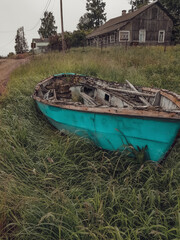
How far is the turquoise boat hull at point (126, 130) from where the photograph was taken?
222 centimetres

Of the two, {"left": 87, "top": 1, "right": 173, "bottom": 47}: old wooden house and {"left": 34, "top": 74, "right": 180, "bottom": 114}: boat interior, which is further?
{"left": 87, "top": 1, "right": 173, "bottom": 47}: old wooden house

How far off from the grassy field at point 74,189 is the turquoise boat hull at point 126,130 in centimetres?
18

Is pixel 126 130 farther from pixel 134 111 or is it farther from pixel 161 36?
pixel 161 36

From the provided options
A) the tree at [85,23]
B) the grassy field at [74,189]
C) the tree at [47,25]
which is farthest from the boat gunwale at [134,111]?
the tree at [47,25]

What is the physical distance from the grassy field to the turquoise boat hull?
0.18 m

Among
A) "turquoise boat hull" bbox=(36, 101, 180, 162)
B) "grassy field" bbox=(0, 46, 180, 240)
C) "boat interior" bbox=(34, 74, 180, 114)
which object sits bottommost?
"grassy field" bbox=(0, 46, 180, 240)

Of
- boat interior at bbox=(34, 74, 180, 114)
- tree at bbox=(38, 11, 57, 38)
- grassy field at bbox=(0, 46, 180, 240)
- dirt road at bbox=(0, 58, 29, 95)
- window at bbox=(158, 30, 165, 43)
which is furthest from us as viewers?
tree at bbox=(38, 11, 57, 38)

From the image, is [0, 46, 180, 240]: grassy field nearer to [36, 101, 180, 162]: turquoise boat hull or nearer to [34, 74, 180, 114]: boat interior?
[36, 101, 180, 162]: turquoise boat hull

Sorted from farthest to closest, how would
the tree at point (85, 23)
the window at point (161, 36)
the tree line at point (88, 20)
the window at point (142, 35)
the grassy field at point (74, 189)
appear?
the tree at point (85, 23), the tree line at point (88, 20), the window at point (161, 36), the window at point (142, 35), the grassy field at point (74, 189)

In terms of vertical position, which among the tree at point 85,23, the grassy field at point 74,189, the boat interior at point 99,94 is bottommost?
the grassy field at point 74,189

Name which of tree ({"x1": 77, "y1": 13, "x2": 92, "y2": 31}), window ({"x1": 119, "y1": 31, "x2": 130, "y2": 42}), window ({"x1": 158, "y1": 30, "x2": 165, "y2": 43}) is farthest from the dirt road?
tree ({"x1": 77, "y1": 13, "x2": 92, "y2": 31})

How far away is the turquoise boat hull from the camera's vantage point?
222 cm

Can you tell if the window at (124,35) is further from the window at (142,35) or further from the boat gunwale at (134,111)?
the boat gunwale at (134,111)

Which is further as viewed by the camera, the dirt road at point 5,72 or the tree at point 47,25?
the tree at point 47,25
